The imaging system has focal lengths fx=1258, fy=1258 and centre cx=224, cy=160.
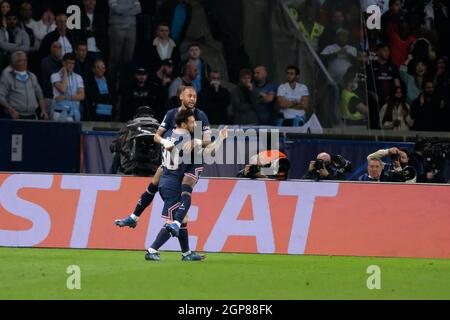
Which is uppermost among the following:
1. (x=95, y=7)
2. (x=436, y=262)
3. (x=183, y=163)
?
(x=95, y=7)

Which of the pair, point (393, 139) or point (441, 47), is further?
point (441, 47)

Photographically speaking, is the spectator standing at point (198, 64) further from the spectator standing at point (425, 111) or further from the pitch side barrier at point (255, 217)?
the pitch side barrier at point (255, 217)

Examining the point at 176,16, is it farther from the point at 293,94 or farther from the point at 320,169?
the point at 320,169

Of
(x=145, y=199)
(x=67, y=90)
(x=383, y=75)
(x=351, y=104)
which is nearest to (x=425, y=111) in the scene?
(x=383, y=75)

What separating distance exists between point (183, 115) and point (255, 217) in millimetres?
2632

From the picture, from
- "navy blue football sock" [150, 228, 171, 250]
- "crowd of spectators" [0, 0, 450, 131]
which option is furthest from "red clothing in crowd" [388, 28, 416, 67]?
"navy blue football sock" [150, 228, 171, 250]

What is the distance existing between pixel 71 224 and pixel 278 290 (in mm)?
5390

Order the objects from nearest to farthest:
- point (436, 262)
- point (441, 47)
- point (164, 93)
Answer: point (436, 262), point (164, 93), point (441, 47)

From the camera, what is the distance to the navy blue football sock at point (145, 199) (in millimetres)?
16453

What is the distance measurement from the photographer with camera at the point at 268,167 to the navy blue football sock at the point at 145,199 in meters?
2.17

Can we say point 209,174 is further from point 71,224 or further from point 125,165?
point 71,224

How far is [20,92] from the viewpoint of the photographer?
22.0 metres
